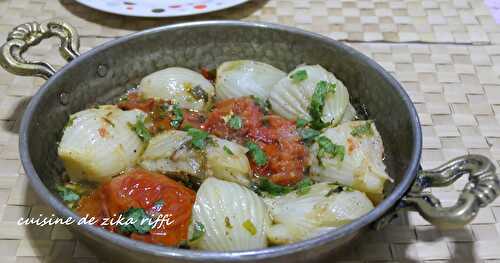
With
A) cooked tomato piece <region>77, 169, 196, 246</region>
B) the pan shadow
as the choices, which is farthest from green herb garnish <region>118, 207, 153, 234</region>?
the pan shadow

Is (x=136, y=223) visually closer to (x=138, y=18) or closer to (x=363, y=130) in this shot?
(x=363, y=130)

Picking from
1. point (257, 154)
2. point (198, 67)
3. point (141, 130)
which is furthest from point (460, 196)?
point (198, 67)

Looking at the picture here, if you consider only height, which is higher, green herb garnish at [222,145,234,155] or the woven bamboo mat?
green herb garnish at [222,145,234,155]

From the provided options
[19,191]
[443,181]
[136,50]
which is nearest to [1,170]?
[19,191]

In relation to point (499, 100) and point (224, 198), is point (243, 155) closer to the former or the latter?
point (224, 198)

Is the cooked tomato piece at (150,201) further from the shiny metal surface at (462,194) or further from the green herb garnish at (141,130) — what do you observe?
the shiny metal surface at (462,194)

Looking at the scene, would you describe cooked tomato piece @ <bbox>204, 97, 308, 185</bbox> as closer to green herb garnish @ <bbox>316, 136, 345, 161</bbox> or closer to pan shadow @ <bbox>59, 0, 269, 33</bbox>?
green herb garnish @ <bbox>316, 136, 345, 161</bbox>

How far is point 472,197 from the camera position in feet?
2.19

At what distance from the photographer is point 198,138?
2.92ft

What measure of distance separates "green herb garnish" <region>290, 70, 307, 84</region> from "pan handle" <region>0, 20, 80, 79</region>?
1.47 feet

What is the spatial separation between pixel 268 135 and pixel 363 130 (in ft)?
0.57

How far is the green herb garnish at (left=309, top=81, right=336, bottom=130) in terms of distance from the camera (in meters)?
0.99

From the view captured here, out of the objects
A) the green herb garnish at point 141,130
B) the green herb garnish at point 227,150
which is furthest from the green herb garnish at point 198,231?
the green herb garnish at point 141,130

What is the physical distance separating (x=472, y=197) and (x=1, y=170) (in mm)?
891
